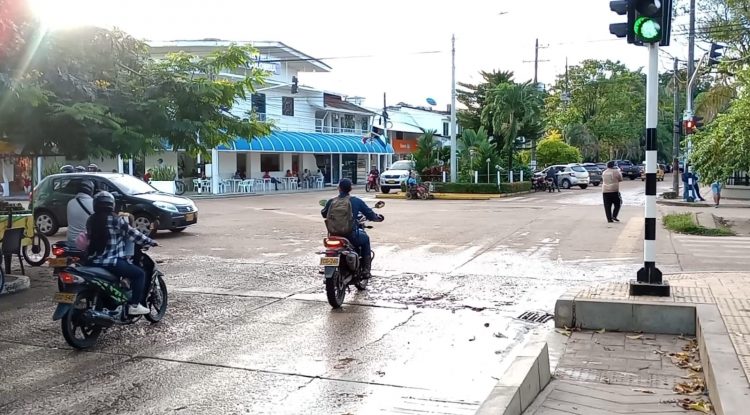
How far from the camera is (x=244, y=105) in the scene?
43.9m

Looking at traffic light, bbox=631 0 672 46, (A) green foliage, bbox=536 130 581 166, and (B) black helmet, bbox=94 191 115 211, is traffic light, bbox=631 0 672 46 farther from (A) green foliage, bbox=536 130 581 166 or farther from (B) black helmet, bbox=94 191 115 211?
(A) green foliage, bbox=536 130 581 166

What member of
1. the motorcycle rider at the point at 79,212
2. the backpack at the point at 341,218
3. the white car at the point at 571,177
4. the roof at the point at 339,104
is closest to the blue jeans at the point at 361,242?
the backpack at the point at 341,218

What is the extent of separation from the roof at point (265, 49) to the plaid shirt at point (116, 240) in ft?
92.8

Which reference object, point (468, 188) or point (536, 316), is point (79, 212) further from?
point (468, 188)

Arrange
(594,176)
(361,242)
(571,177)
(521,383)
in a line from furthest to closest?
(594,176)
(571,177)
(361,242)
(521,383)

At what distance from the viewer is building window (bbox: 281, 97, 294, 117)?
156ft

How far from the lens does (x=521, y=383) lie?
4.78 meters

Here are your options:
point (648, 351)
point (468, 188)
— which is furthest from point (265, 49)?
point (648, 351)

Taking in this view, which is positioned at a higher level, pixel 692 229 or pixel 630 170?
pixel 630 170

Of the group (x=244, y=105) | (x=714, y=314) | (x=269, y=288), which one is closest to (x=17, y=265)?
(x=269, y=288)

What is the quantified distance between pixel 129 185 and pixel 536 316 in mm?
12014

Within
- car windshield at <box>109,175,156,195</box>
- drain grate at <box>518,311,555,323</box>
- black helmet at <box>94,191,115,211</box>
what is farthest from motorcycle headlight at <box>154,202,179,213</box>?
drain grate at <box>518,311,555,323</box>

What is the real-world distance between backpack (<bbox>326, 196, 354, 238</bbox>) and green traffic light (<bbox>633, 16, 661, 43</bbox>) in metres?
4.02

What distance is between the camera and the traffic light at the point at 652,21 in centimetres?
757
